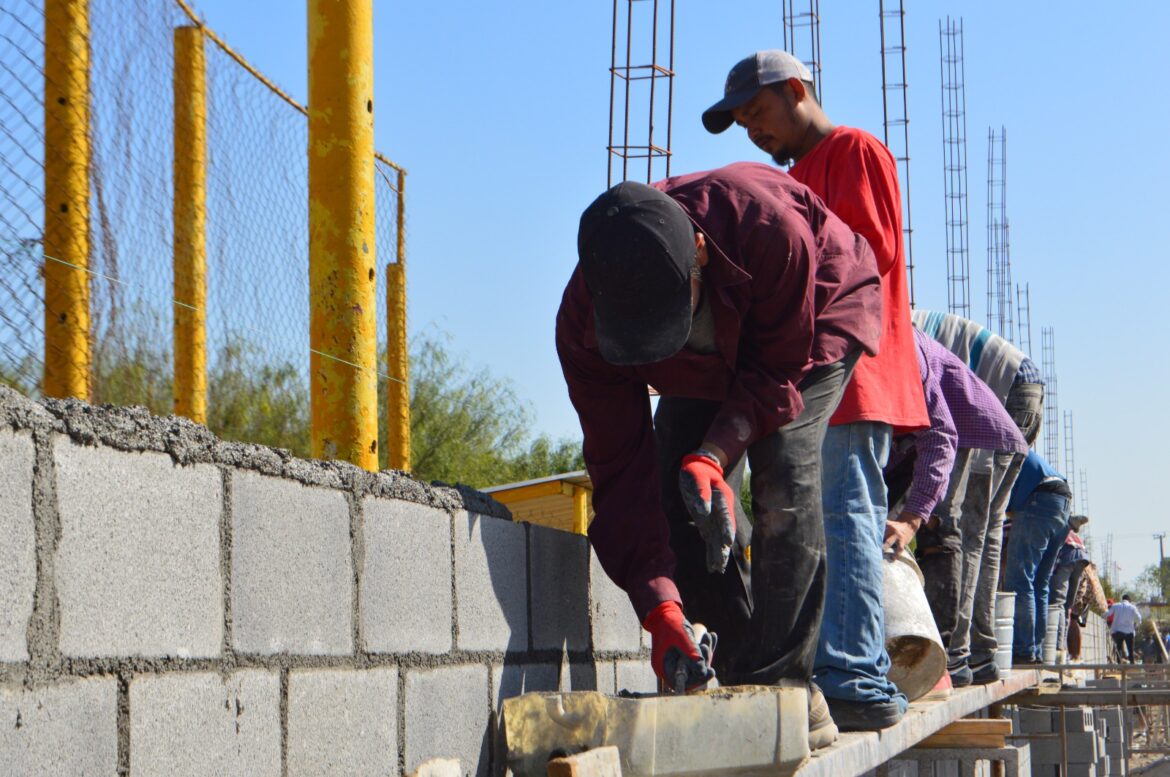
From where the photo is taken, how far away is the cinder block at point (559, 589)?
11.4ft

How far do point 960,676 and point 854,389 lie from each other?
8.07 feet

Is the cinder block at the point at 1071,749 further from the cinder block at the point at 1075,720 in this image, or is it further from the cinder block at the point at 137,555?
the cinder block at the point at 137,555

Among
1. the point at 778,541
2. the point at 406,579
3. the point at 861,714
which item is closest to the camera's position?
the point at 406,579

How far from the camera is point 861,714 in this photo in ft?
11.4

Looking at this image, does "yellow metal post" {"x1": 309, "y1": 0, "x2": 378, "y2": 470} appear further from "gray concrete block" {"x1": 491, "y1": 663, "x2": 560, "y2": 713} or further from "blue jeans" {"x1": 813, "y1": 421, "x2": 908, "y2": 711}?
"blue jeans" {"x1": 813, "y1": 421, "x2": 908, "y2": 711}

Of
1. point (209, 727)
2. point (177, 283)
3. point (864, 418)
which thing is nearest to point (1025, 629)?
point (864, 418)

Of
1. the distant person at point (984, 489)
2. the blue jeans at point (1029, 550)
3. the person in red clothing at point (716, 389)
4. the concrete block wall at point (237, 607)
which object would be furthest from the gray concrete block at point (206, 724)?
the blue jeans at point (1029, 550)

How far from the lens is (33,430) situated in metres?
1.87

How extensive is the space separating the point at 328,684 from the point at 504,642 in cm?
78

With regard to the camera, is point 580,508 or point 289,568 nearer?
point 289,568

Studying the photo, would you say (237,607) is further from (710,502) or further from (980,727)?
(980,727)

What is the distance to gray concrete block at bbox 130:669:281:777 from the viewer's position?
80.7 inches

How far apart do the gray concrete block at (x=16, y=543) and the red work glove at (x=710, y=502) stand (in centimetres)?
141

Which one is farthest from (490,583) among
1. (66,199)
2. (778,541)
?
(66,199)
